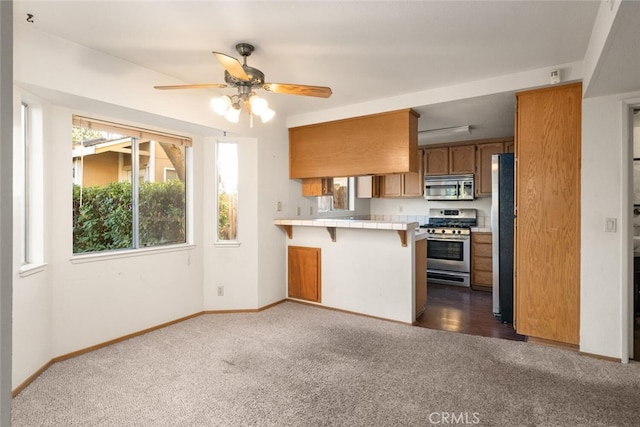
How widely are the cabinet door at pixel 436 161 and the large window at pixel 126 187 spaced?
391cm

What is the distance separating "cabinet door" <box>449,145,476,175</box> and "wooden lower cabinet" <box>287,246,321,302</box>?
2863 mm

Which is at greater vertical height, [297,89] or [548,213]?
[297,89]

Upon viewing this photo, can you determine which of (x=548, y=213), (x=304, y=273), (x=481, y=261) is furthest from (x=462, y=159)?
(x=304, y=273)

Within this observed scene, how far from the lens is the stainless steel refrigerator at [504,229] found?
12.3 ft

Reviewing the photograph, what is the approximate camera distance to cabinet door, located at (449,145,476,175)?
5488 mm

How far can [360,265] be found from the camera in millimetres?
4043

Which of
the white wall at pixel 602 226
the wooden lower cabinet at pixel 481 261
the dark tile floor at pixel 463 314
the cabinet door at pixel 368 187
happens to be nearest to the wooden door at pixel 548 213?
the white wall at pixel 602 226

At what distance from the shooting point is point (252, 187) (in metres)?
4.14

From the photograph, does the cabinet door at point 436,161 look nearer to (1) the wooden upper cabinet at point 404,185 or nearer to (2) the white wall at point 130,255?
(1) the wooden upper cabinet at point 404,185

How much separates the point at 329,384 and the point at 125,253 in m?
2.25

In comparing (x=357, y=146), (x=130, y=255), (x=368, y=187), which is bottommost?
(x=130, y=255)

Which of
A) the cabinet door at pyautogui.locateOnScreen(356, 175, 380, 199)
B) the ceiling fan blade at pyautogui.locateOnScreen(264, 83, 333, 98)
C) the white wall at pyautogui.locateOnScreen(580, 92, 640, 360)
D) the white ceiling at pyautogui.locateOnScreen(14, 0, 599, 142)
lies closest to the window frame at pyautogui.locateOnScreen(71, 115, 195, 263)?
the white ceiling at pyautogui.locateOnScreen(14, 0, 599, 142)

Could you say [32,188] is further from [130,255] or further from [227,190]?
[227,190]

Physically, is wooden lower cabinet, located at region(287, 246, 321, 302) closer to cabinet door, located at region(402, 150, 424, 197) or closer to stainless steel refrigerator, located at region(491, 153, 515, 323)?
stainless steel refrigerator, located at region(491, 153, 515, 323)
